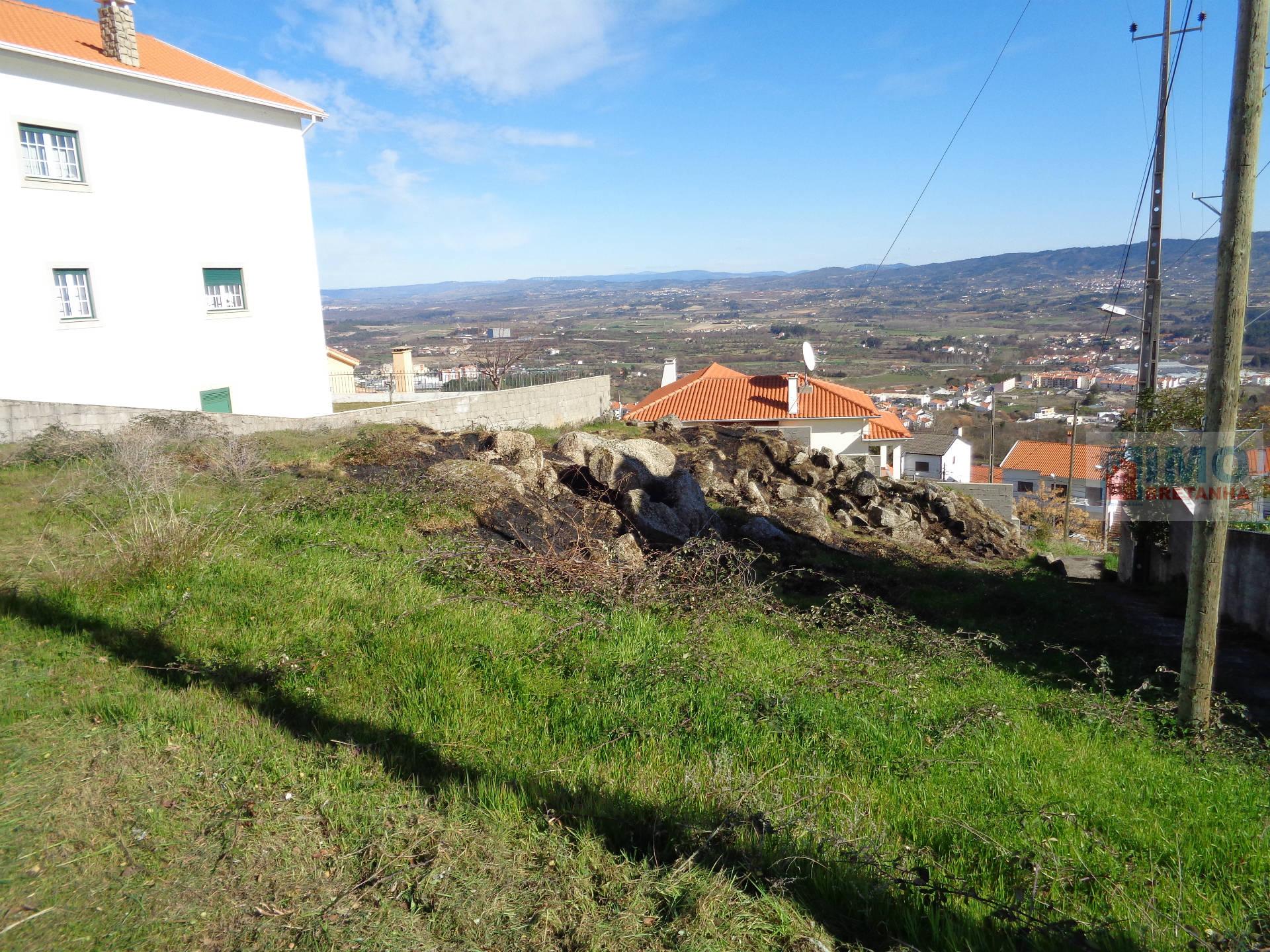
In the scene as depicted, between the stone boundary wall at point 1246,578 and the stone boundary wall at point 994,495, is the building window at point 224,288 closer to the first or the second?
the stone boundary wall at point 1246,578

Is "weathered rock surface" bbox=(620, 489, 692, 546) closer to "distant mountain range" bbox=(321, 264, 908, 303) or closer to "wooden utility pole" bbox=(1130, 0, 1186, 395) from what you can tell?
"wooden utility pole" bbox=(1130, 0, 1186, 395)

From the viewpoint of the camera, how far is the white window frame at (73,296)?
676 inches

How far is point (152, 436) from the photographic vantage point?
10.5 m

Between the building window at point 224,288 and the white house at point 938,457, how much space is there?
1328 inches

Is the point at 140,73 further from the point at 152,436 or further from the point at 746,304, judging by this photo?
the point at 746,304

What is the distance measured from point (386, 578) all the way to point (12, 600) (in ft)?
8.07

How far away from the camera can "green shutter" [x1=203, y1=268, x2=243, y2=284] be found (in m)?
20.1

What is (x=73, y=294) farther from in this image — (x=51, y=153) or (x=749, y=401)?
(x=749, y=401)

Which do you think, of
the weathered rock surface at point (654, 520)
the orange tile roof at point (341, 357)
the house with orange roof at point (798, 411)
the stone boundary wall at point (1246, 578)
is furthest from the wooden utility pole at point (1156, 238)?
the orange tile roof at point (341, 357)

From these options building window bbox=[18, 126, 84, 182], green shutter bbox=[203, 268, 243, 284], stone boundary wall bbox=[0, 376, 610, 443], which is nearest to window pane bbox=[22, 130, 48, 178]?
building window bbox=[18, 126, 84, 182]

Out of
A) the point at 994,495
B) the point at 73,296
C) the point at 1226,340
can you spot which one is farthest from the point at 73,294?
the point at 994,495

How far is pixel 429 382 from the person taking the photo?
89.6 feet

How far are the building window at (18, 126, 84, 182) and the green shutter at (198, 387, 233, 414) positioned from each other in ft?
17.7

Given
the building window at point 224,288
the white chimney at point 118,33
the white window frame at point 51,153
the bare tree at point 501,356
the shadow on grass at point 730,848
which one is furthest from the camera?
the bare tree at point 501,356
